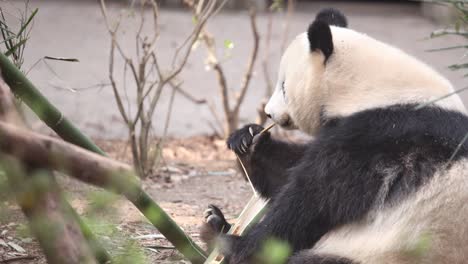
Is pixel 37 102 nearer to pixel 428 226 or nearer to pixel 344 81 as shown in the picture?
pixel 344 81

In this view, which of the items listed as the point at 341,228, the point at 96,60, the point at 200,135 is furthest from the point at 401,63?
the point at 96,60

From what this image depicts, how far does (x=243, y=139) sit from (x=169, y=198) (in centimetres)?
126

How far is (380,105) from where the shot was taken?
3.19 m

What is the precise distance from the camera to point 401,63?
11.2 ft

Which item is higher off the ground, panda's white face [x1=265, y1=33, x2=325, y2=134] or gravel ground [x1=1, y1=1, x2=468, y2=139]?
panda's white face [x1=265, y1=33, x2=325, y2=134]

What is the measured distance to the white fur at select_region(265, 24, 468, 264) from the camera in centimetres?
302

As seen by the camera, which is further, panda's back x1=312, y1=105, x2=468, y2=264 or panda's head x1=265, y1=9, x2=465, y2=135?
panda's head x1=265, y1=9, x2=465, y2=135

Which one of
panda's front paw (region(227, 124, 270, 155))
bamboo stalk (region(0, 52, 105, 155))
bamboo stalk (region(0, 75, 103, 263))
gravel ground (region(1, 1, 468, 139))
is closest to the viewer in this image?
bamboo stalk (region(0, 75, 103, 263))

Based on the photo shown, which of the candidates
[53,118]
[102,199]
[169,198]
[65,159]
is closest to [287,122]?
[53,118]

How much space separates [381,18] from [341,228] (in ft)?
25.1

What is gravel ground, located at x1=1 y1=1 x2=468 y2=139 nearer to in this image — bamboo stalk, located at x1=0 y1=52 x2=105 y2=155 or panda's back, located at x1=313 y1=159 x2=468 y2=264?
panda's back, located at x1=313 y1=159 x2=468 y2=264

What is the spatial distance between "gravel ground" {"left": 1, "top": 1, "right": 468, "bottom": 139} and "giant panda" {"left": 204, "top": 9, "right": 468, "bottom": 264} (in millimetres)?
3467

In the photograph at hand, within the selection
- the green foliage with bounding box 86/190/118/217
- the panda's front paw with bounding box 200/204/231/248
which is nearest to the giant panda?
the panda's front paw with bounding box 200/204/231/248

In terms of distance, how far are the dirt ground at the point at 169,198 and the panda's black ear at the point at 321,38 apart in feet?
3.48
